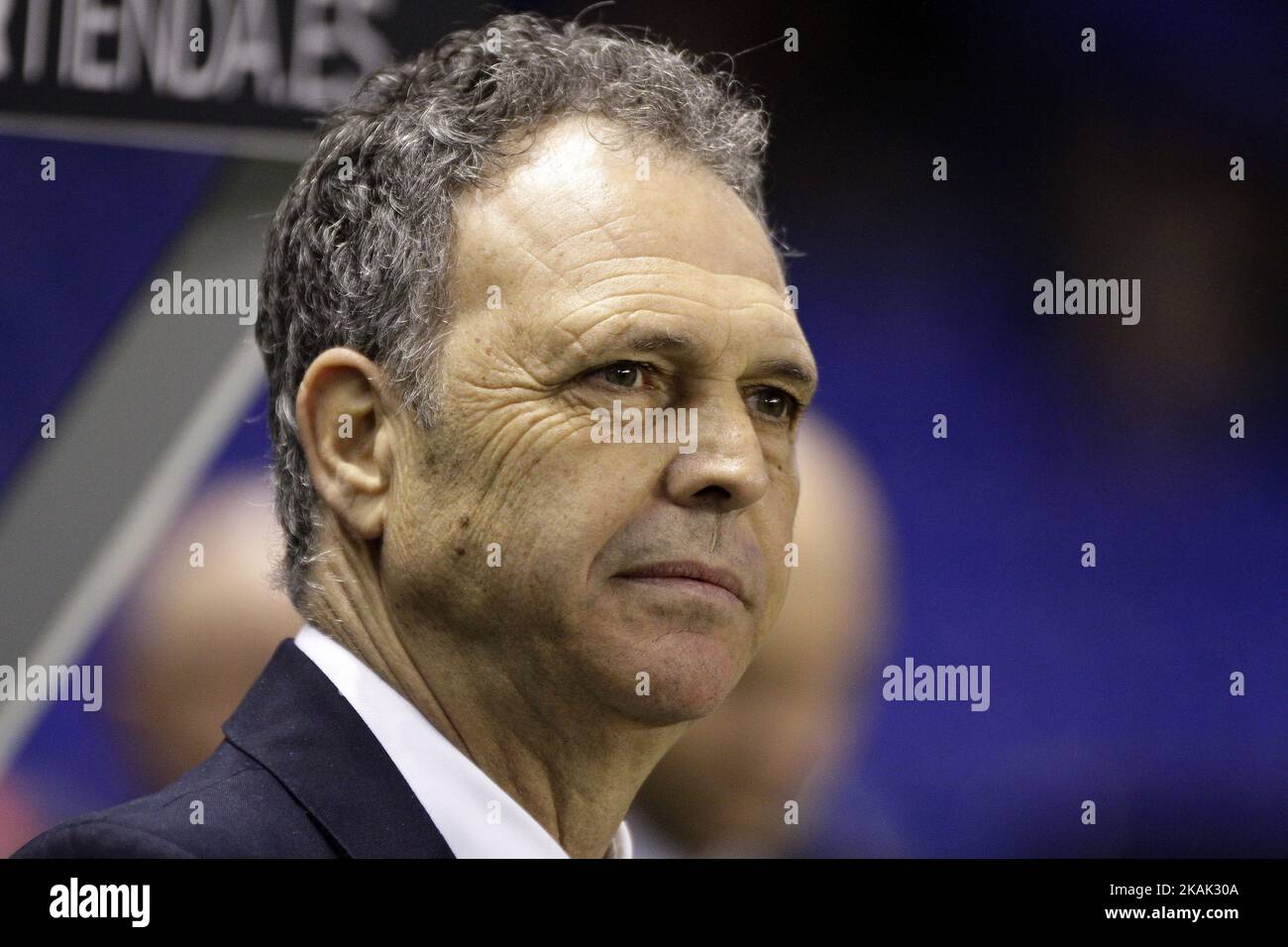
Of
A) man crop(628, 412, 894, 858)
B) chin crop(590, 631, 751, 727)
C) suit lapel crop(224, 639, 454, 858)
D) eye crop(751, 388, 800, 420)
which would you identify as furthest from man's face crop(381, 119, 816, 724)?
man crop(628, 412, 894, 858)

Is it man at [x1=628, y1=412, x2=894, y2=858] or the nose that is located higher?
the nose

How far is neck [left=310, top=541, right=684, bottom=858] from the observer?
97.9 inches

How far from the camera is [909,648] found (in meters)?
3.45

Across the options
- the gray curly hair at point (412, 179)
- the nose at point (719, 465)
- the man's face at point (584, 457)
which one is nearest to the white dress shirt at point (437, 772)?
the man's face at point (584, 457)

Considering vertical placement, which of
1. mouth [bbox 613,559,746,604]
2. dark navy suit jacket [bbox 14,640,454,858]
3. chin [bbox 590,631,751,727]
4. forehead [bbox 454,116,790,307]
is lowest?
dark navy suit jacket [bbox 14,640,454,858]

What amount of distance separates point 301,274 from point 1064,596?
1.94 metres

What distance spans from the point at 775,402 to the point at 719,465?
0.85 feet

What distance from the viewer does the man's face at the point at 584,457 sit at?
245cm

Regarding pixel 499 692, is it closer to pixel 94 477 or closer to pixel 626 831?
pixel 626 831

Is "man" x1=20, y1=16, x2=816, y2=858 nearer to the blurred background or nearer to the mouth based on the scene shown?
the mouth

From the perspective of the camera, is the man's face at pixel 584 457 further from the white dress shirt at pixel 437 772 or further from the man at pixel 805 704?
the man at pixel 805 704

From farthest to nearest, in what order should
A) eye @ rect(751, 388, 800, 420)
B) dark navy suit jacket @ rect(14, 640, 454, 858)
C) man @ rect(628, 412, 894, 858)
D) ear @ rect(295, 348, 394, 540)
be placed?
man @ rect(628, 412, 894, 858) → eye @ rect(751, 388, 800, 420) → ear @ rect(295, 348, 394, 540) → dark navy suit jacket @ rect(14, 640, 454, 858)

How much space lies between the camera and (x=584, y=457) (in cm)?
248
